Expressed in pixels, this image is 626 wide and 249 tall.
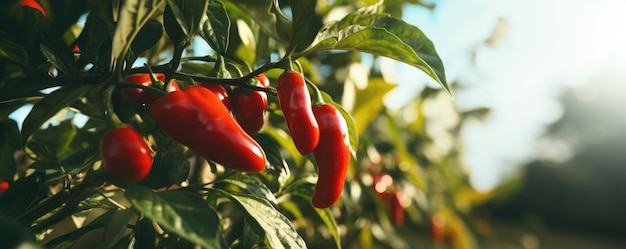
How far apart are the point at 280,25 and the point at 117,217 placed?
1.94ft

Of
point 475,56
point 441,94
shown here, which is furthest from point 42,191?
point 475,56

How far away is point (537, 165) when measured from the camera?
Answer: 384 inches

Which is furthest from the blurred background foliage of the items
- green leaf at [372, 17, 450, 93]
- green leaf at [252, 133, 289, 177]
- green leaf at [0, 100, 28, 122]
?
green leaf at [372, 17, 450, 93]

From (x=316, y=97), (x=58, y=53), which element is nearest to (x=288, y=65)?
(x=316, y=97)

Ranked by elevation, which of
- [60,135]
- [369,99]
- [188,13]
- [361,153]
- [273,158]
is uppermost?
[188,13]

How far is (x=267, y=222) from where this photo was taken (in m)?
0.54

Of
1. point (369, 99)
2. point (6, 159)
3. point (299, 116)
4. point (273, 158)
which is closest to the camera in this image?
point (299, 116)

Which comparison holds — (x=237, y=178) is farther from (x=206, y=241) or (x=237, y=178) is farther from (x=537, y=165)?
(x=537, y=165)

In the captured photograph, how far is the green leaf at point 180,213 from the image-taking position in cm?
42

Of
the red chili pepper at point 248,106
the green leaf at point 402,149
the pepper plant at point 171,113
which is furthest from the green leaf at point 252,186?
the green leaf at point 402,149

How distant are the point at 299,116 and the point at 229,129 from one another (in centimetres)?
9

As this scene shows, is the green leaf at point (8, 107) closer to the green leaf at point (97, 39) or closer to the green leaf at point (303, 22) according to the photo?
the green leaf at point (97, 39)

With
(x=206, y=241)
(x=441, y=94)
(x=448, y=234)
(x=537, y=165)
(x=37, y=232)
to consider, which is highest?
(x=206, y=241)

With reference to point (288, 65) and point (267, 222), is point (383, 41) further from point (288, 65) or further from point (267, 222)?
point (267, 222)
